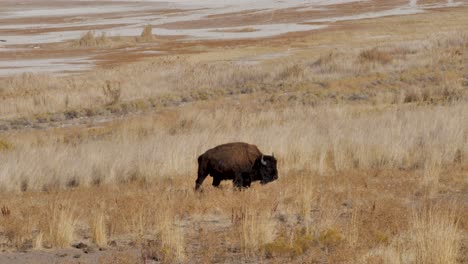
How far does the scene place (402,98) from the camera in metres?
28.1

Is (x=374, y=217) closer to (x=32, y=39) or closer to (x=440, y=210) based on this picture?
(x=440, y=210)

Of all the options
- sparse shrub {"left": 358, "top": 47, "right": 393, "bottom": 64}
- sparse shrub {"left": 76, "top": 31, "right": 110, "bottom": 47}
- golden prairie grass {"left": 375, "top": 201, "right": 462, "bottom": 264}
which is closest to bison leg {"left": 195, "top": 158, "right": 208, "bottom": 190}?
golden prairie grass {"left": 375, "top": 201, "right": 462, "bottom": 264}

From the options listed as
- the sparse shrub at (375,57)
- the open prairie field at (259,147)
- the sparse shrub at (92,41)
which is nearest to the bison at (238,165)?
the open prairie field at (259,147)

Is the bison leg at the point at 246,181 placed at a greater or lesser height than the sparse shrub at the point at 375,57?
greater

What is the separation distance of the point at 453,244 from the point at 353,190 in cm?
400

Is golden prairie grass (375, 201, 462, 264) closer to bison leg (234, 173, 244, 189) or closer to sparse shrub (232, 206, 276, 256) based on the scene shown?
sparse shrub (232, 206, 276, 256)

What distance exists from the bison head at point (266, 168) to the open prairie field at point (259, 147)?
12.4 inches

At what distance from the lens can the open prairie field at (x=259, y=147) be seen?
31.8ft

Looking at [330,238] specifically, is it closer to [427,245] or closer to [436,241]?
[427,245]

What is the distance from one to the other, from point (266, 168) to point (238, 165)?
19.7 inches

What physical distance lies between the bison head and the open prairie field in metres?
0.32

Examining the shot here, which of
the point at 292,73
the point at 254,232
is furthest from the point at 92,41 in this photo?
the point at 254,232

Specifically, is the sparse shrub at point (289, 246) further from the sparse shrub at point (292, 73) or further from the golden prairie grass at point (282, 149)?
the sparse shrub at point (292, 73)

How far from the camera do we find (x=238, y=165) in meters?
12.8
